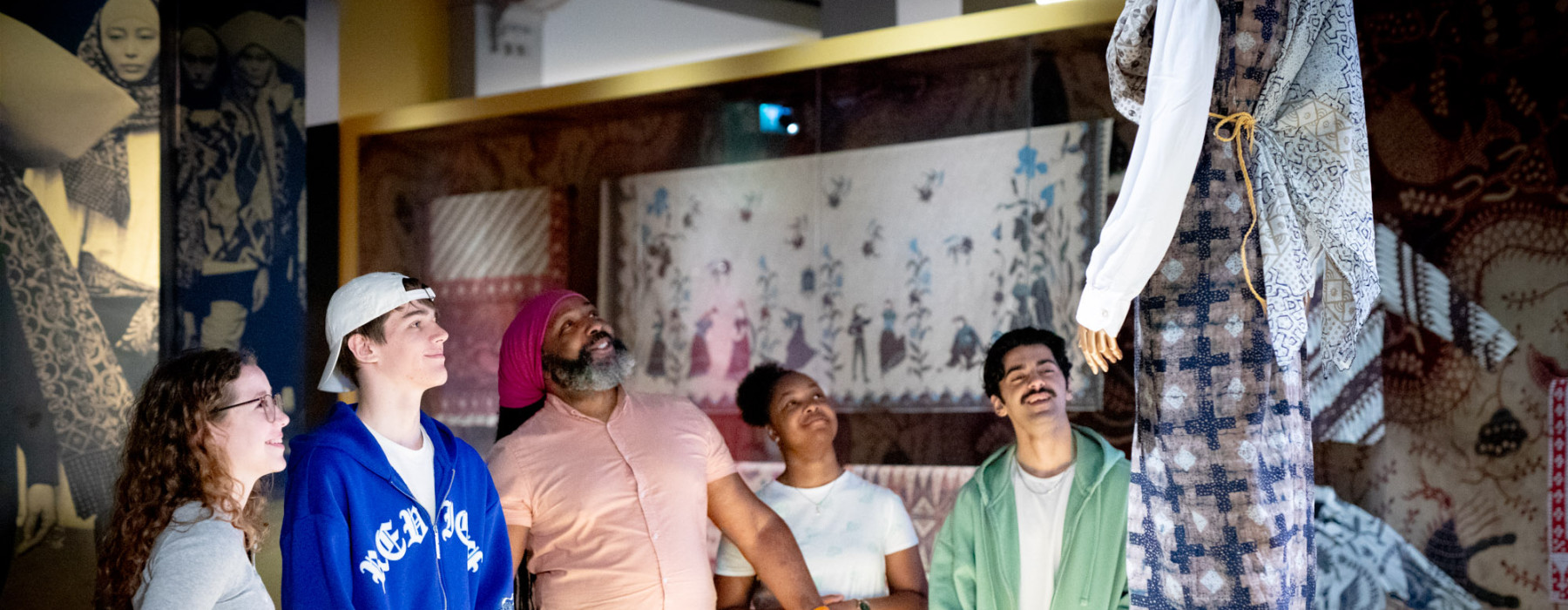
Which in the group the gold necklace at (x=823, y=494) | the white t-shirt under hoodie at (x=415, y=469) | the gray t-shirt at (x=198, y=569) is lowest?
the gold necklace at (x=823, y=494)

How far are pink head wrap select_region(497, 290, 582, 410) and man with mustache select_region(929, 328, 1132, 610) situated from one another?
1.37 m

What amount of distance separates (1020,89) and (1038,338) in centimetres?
125

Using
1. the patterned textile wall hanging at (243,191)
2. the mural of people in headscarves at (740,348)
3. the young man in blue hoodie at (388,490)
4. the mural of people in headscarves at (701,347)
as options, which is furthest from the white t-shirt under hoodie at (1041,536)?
the patterned textile wall hanging at (243,191)

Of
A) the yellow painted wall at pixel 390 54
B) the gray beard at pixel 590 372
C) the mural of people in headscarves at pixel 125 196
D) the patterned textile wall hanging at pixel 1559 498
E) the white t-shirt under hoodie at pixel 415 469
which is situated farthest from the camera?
the yellow painted wall at pixel 390 54

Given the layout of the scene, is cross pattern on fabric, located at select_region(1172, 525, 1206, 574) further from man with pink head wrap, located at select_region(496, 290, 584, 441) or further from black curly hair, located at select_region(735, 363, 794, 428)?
man with pink head wrap, located at select_region(496, 290, 584, 441)

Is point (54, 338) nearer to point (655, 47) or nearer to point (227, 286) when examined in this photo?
point (227, 286)

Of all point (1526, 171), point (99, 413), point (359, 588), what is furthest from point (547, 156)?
point (1526, 171)

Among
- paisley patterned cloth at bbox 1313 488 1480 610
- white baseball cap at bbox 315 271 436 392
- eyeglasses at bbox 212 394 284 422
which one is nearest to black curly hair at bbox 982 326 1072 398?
paisley patterned cloth at bbox 1313 488 1480 610

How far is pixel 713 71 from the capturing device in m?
5.63

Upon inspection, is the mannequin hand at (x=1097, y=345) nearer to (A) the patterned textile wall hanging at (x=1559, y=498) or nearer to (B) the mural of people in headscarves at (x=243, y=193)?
(A) the patterned textile wall hanging at (x=1559, y=498)

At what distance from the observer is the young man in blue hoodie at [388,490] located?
3.02 m

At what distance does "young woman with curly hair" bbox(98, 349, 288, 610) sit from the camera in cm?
271

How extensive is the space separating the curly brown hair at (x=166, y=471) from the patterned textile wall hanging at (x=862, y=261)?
2813 millimetres

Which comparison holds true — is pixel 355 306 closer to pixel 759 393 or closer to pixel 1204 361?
pixel 759 393
